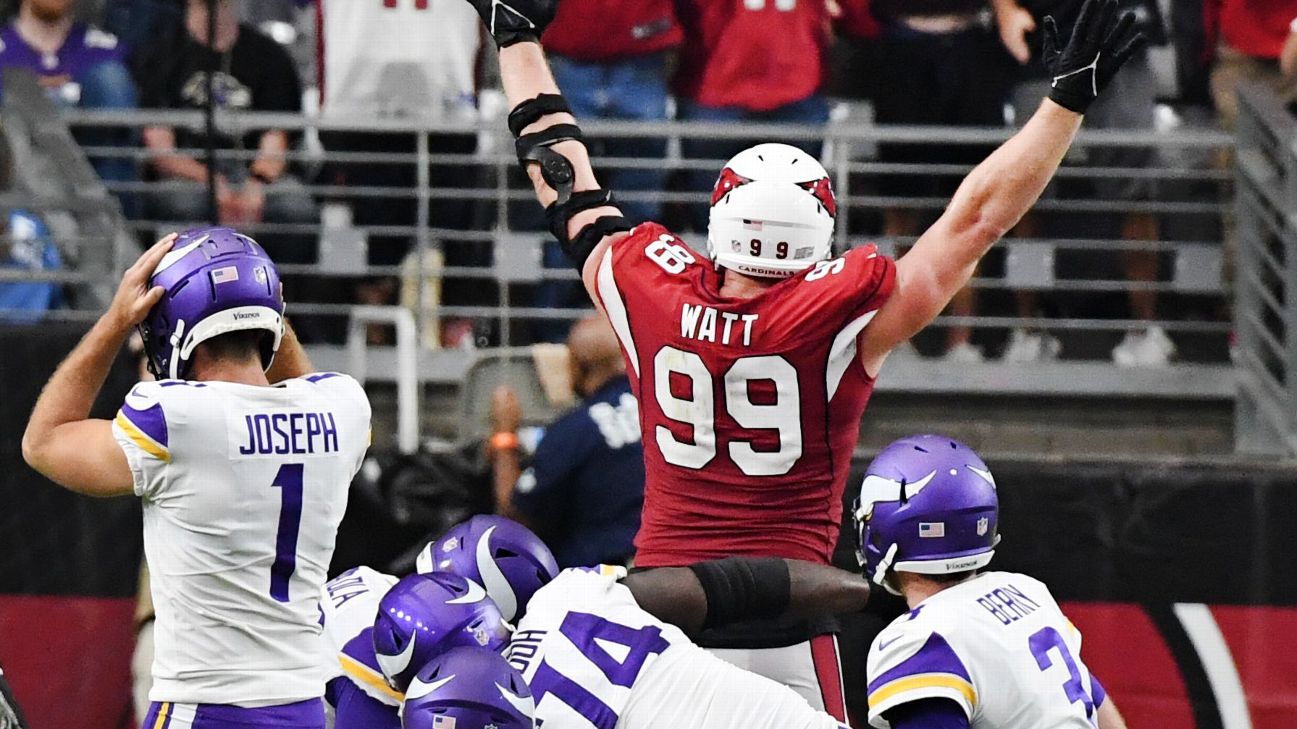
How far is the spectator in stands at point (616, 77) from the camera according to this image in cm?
766

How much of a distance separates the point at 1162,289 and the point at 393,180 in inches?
138

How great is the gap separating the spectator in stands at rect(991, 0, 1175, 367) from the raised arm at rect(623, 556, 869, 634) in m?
4.42

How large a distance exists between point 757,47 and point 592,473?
232 centimetres

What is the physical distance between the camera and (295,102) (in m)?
8.38

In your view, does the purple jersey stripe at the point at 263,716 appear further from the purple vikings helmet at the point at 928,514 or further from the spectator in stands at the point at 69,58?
the spectator in stands at the point at 69,58

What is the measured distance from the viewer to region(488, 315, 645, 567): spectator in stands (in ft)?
20.3

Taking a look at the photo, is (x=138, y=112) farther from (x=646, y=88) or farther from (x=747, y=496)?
(x=747, y=496)

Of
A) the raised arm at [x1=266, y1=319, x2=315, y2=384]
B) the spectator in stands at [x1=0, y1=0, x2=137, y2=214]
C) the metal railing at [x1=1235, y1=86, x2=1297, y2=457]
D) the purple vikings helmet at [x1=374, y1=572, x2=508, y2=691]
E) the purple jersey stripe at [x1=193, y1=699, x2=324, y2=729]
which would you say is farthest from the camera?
the spectator in stands at [x1=0, y1=0, x2=137, y2=214]

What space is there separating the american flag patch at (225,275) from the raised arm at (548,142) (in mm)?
899

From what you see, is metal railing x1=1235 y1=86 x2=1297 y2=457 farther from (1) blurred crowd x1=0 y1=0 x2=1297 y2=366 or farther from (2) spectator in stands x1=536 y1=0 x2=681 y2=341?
(2) spectator in stands x1=536 y1=0 x2=681 y2=341

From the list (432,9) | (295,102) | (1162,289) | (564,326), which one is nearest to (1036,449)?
(1162,289)

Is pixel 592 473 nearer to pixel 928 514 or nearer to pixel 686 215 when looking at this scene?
pixel 686 215

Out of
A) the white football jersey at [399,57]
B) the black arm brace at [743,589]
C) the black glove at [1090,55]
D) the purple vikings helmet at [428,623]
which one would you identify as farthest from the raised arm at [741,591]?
the white football jersey at [399,57]

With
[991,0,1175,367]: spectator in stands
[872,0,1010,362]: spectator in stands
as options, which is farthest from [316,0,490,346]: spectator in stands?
[991,0,1175,367]: spectator in stands
